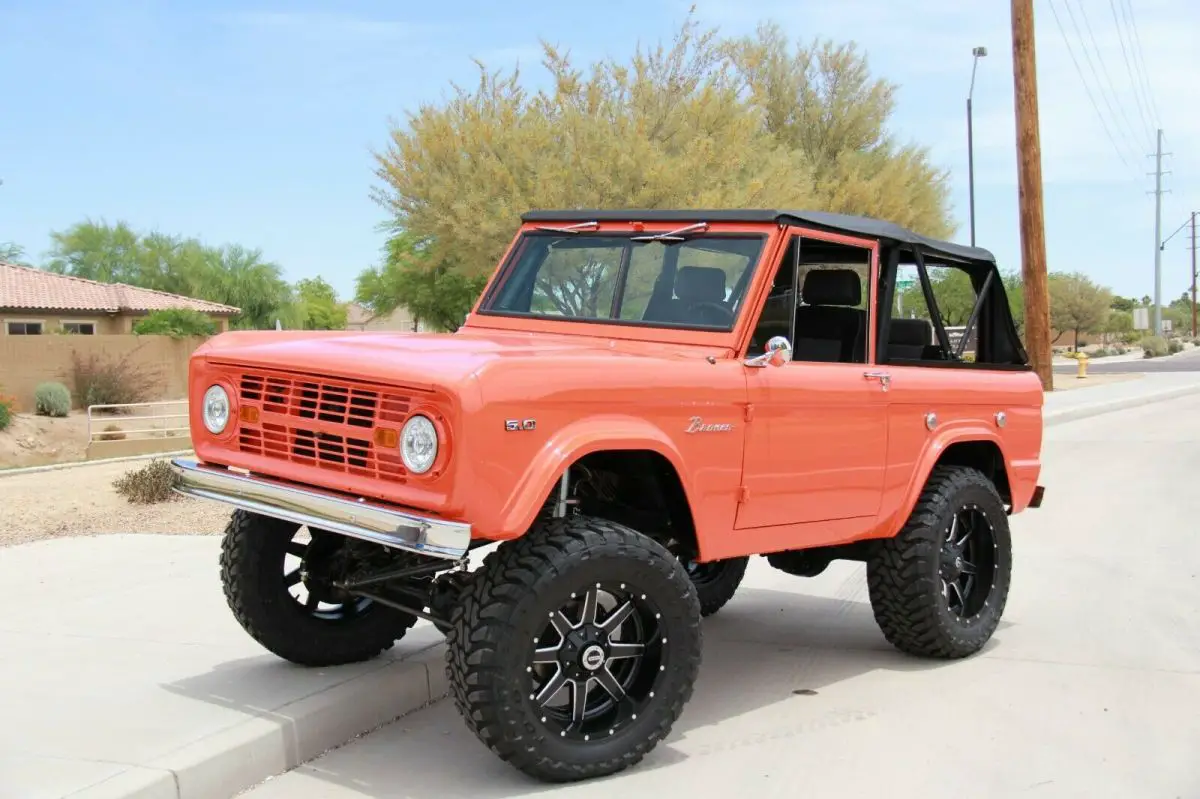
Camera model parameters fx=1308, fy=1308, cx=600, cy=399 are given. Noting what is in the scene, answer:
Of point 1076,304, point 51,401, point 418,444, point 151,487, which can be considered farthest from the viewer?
point 1076,304

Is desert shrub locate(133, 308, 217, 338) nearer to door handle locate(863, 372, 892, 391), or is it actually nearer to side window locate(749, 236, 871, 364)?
side window locate(749, 236, 871, 364)

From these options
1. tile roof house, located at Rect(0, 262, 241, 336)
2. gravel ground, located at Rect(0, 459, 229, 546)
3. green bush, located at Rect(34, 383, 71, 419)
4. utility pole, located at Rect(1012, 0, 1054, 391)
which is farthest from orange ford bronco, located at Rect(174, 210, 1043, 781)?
tile roof house, located at Rect(0, 262, 241, 336)

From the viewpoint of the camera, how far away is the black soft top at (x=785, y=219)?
5.79 meters

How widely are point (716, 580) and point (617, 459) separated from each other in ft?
7.92

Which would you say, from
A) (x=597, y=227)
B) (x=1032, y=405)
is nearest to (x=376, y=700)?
(x=597, y=227)

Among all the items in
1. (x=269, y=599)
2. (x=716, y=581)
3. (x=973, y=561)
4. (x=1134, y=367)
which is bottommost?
(x=1134, y=367)

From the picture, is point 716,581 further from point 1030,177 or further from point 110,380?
point 110,380

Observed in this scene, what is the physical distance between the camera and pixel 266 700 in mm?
5281

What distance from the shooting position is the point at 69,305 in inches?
1897

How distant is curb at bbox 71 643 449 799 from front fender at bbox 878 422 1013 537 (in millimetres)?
2229

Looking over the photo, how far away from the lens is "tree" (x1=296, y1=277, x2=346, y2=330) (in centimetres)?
11429

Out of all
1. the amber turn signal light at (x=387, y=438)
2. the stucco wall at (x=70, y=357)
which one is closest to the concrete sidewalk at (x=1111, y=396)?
the amber turn signal light at (x=387, y=438)

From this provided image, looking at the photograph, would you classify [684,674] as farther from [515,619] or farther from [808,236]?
[808,236]

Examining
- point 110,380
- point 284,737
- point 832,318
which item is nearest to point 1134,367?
point 110,380
